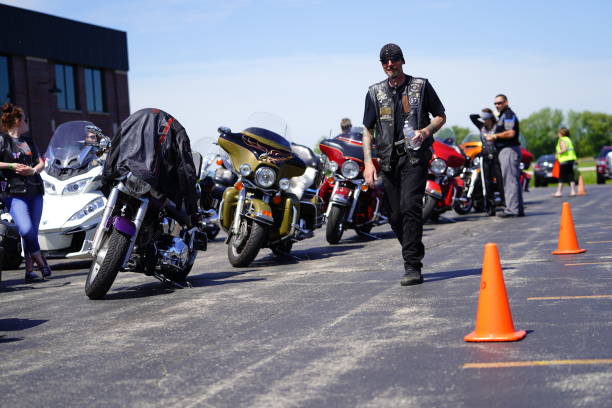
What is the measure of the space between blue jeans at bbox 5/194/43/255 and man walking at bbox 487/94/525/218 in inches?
363

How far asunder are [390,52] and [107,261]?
3.07m

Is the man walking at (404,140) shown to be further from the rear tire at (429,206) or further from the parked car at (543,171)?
the parked car at (543,171)

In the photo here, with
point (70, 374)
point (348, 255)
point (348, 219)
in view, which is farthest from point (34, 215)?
point (70, 374)

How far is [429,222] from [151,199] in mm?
9433

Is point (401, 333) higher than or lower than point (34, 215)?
lower

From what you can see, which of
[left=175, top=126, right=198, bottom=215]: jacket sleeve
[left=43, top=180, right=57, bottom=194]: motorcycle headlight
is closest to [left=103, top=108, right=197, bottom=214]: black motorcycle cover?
[left=175, top=126, right=198, bottom=215]: jacket sleeve

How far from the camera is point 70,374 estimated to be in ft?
15.3

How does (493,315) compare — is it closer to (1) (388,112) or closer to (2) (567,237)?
(1) (388,112)

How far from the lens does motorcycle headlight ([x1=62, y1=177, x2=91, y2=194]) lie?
11.1 m

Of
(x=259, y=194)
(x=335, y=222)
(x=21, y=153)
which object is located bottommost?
(x=335, y=222)

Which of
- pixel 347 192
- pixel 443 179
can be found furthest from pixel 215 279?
pixel 443 179

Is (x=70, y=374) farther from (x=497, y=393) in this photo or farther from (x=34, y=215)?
(x=34, y=215)

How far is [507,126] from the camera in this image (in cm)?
1602

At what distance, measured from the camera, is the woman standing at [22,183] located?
9.67 metres
